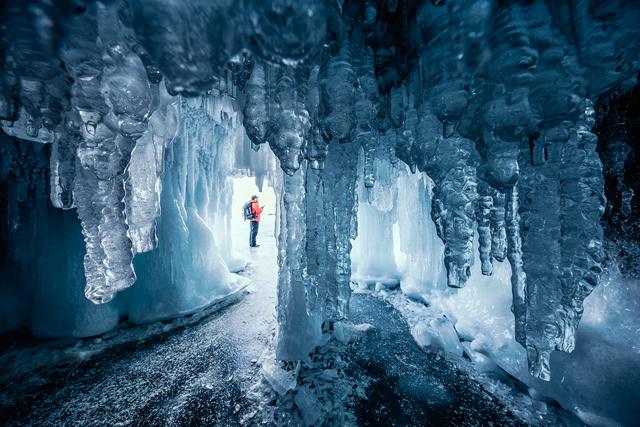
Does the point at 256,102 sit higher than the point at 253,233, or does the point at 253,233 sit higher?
the point at 256,102

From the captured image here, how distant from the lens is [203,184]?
7.16 meters

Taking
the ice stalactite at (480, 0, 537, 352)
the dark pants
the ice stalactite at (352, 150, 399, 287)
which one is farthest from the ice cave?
the dark pants

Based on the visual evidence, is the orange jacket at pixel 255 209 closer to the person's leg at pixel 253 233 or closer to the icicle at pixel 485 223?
the person's leg at pixel 253 233

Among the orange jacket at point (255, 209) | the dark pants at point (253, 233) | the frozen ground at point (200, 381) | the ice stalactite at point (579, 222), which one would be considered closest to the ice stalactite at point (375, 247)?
the frozen ground at point (200, 381)

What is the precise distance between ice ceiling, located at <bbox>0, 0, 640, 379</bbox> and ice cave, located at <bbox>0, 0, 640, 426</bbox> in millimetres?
12

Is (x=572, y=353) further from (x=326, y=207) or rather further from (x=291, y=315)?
(x=291, y=315)

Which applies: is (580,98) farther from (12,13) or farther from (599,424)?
(599,424)

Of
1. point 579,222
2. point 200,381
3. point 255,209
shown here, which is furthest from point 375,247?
point 579,222

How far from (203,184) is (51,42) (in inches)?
257

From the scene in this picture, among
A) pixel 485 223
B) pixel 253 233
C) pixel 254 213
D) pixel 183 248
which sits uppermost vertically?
pixel 254 213

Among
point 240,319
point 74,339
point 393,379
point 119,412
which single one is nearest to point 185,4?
point 119,412

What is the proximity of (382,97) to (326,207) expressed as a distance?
51.6 inches

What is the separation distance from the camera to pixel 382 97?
7.41 ft

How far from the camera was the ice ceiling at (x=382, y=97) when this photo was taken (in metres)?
0.98
